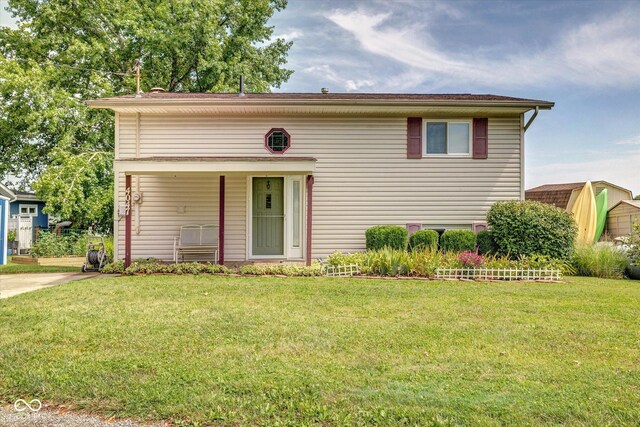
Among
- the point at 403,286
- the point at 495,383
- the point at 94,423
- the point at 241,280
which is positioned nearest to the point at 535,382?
the point at 495,383

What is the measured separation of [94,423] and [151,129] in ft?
29.0

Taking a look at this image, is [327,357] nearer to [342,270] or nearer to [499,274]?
[342,270]

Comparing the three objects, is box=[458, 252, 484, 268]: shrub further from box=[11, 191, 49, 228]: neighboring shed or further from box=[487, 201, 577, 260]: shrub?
box=[11, 191, 49, 228]: neighboring shed

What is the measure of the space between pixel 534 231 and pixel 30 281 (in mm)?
10340

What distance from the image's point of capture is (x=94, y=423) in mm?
2502

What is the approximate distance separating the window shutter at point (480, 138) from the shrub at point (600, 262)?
3.21 m

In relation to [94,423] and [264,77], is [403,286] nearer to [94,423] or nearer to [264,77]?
[94,423]

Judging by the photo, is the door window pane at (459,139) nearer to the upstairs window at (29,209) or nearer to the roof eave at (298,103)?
the roof eave at (298,103)

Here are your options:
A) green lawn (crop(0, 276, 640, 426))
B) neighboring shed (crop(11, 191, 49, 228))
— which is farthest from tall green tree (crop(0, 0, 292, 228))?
green lawn (crop(0, 276, 640, 426))

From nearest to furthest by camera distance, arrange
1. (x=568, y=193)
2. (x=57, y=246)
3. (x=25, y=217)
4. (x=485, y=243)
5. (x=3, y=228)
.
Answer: (x=485, y=243)
(x=3, y=228)
(x=57, y=246)
(x=568, y=193)
(x=25, y=217)

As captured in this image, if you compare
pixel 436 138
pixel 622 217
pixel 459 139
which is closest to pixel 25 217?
pixel 436 138

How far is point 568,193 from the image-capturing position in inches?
709

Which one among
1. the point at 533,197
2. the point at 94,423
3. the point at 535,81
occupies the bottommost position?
the point at 94,423

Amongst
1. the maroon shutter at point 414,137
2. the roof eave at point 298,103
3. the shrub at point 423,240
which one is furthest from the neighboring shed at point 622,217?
the shrub at point 423,240
